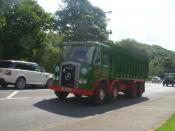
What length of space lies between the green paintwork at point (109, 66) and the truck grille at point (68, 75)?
0.82 ft

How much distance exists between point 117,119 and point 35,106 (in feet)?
12.9

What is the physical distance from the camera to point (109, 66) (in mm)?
20109

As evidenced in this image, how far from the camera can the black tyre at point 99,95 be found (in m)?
19.0

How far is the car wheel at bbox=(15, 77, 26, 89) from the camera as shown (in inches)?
1032

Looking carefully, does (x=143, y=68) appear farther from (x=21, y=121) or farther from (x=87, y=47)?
(x=21, y=121)

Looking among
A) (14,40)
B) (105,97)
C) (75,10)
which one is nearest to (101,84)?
(105,97)

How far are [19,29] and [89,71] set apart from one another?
A: 2418cm

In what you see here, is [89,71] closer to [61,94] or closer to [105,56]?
[105,56]

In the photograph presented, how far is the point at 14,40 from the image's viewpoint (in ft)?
134

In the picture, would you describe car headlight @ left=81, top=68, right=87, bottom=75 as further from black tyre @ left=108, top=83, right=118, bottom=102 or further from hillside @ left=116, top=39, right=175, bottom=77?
hillside @ left=116, top=39, right=175, bottom=77

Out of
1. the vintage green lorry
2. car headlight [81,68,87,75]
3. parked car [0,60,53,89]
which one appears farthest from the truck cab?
car headlight [81,68,87,75]

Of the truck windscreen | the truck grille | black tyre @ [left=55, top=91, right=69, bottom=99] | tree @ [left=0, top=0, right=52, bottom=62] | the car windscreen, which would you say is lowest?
black tyre @ [left=55, top=91, right=69, bottom=99]

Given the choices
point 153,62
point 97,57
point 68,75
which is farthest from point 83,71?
point 153,62

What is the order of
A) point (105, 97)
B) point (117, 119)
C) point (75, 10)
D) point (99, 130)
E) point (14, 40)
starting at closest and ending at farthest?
1. point (99, 130)
2. point (117, 119)
3. point (105, 97)
4. point (14, 40)
5. point (75, 10)
